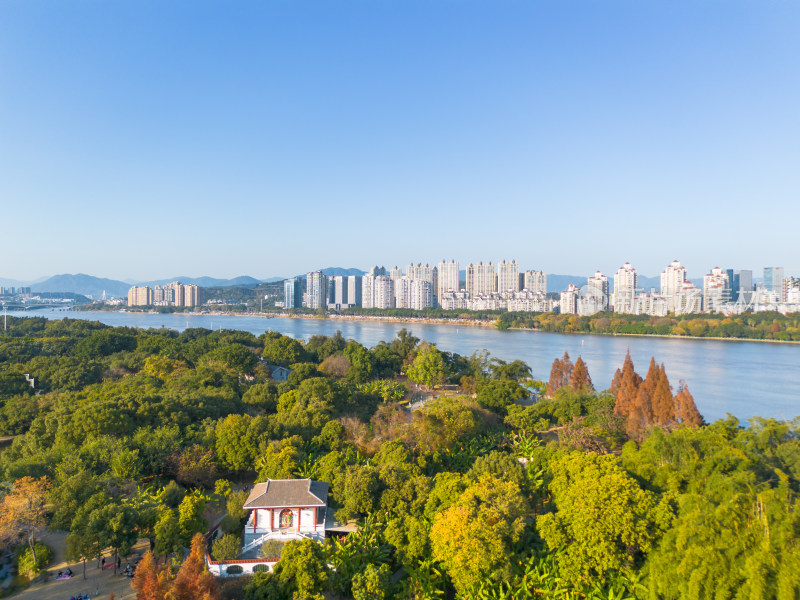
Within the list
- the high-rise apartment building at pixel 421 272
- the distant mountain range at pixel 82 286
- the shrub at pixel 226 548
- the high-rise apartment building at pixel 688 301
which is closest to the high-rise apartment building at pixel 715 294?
the high-rise apartment building at pixel 688 301

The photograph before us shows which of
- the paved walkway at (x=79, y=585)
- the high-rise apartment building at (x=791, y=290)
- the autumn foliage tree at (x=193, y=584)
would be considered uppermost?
the high-rise apartment building at (x=791, y=290)

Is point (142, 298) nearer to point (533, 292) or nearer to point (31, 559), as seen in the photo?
point (533, 292)

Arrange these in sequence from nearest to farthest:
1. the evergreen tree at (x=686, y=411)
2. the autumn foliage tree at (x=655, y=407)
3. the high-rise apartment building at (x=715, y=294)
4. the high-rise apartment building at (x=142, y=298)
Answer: the autumn foliage tree at (x=655, y=407) < the evergreen tree at (x=686, y=411) < the high-rise apartment building at (x=715, y=294) < the high-rise apartment building at (x=142, y=298)

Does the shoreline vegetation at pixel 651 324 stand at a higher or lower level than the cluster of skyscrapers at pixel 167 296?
lower

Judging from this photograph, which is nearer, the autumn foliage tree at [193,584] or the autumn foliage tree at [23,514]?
the autumn foliage tree at [193,584]

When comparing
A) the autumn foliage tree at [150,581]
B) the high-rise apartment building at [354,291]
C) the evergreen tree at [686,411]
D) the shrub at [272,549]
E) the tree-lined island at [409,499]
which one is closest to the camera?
the autumn foliage tree at [150,581]

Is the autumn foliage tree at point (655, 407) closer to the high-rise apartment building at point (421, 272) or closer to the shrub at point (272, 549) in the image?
the shrub at point (272, 549)

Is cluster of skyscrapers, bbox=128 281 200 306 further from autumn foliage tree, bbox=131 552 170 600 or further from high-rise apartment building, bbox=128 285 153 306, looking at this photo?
autumn foliage tree, bbox=131 552 170 600

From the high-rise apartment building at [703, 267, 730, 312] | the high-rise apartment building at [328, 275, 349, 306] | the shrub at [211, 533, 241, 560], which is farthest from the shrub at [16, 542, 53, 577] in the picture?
the high-rise apartment building at [328, 275, 349, 306]
